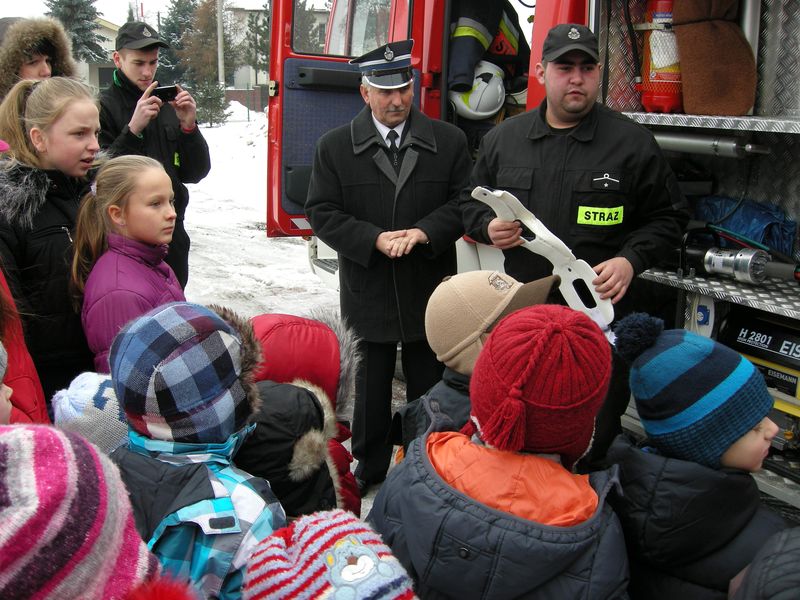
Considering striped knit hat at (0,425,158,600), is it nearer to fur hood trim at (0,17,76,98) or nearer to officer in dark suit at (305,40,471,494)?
officer in dark suit at (305,40,471,494)

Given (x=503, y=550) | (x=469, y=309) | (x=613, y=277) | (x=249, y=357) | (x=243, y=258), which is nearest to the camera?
(x=503, y=550)

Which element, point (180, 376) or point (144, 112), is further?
point (144, 112)

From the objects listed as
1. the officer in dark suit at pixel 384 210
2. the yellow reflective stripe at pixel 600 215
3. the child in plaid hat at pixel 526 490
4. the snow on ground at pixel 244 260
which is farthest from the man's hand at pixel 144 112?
the child in plaid hat at pixel 526 490

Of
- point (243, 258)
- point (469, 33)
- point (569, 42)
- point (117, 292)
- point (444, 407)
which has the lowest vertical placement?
point (243, 258)

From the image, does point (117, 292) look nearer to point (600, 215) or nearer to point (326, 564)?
point (326, 564)

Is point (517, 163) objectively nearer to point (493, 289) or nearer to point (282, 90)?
point (493, 289)

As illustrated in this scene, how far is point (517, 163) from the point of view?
3051 mm

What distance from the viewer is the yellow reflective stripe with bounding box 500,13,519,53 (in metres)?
4.96

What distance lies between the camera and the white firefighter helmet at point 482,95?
4.70 metres

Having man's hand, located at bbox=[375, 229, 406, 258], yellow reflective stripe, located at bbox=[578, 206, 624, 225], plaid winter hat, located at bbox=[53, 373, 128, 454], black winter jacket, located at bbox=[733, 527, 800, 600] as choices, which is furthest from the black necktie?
black winter jacket, located at bbox=[733, 527, 800, 600]

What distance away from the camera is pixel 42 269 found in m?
2.22

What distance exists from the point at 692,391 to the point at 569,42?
1.84 metres

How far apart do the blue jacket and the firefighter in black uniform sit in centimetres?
173

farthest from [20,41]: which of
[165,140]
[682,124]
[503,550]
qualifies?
[503,550]
